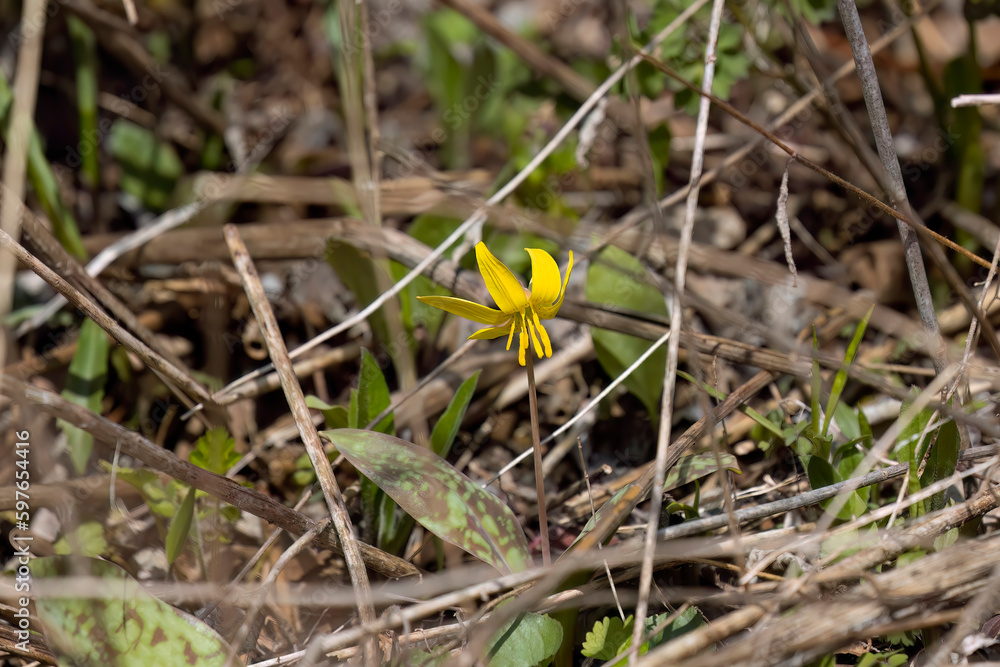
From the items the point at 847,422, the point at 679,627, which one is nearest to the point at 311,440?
the point at 679,627

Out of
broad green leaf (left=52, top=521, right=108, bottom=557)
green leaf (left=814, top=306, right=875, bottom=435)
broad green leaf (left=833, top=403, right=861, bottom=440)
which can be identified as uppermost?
green leaf (left=814, top=306, right=875, bottom=435)

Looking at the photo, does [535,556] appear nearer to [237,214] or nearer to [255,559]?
[255,559]

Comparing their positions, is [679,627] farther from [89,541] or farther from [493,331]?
[89,541]

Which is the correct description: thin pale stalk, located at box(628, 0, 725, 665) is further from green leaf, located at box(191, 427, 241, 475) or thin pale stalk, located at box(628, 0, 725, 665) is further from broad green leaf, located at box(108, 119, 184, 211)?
broad green leaf, located at box(108, 119, 184, 211)

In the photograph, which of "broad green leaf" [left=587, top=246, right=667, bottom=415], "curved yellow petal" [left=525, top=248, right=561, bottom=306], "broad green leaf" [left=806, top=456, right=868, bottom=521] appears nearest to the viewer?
"curved yellow petal" [left=525, top=248, right=561, bottom=306]

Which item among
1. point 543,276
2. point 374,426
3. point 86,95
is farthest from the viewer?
point 86,95

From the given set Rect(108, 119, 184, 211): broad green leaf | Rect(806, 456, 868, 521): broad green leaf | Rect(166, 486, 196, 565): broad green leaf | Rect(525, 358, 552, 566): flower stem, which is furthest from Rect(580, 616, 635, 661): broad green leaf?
Rect(108, 119, 184, 211): broad green leaf

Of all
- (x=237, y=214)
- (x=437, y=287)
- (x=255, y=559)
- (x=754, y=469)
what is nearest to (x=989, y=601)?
(x=754, y=469)
